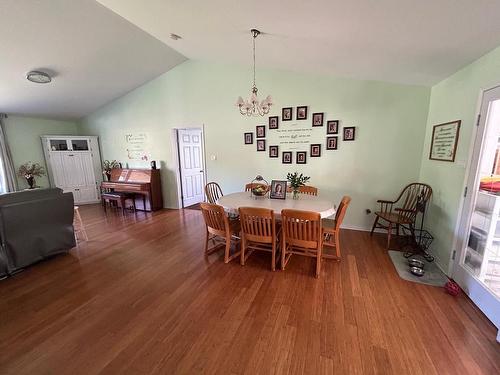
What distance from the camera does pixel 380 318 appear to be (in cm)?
187

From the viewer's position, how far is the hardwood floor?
4.91 feet

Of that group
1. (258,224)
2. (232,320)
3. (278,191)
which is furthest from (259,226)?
(232,320)

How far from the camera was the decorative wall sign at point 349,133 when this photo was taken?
144 inches

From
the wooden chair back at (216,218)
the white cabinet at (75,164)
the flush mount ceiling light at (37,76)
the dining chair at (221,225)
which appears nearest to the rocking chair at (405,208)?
the dining chair at (221,225)

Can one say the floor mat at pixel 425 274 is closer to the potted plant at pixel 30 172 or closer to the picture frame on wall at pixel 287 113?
the picture frame on wall at pixel 287 113

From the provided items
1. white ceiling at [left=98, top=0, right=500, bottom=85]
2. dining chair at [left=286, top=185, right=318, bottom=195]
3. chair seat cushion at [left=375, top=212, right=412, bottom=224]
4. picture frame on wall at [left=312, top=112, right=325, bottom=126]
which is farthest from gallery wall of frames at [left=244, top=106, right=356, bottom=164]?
chair seat cushion at [left=375, top=212, right=412, bottom=224]

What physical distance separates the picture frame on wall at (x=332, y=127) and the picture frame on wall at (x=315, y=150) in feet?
0.94

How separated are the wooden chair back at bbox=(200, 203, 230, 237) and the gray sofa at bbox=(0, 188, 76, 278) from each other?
197 cm

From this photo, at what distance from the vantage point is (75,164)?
581 cm

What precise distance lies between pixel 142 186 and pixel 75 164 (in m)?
2.39

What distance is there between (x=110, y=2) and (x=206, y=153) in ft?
9.11

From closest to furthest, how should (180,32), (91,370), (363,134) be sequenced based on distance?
(91,370) → (180,32) → (363,134)

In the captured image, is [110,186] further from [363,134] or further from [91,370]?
[363,134]

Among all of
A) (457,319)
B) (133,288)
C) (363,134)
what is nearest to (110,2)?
(133,288)
